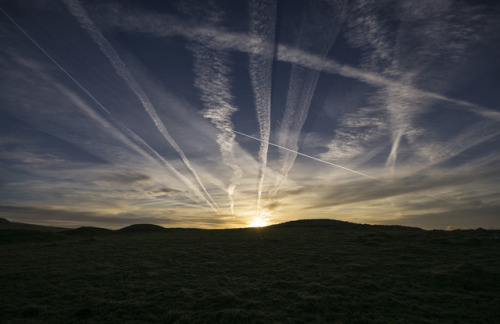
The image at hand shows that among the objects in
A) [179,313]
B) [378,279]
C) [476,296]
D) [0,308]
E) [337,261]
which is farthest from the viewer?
[337,261]

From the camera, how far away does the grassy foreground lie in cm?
1434

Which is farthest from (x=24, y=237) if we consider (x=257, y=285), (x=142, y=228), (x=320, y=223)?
(x=320, y=223)

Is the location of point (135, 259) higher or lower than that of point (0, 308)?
higher

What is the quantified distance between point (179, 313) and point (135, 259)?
1887 cm

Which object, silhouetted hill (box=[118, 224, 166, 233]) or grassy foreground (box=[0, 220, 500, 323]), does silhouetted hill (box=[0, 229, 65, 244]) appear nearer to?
silhouetted hill (box=[118, 224, 166, 233])

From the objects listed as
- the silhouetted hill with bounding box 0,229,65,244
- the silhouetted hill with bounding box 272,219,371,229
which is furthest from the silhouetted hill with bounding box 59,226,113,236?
the silhouetted hill with bounding box 272,219,371,229

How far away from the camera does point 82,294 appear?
17.9 metres

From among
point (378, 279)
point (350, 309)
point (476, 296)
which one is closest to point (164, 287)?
point (350, 309)

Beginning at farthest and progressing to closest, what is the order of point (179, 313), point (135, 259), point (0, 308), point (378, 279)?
point (135, 259) < point (378, 279) < point (0, 308) < point (179, 313)

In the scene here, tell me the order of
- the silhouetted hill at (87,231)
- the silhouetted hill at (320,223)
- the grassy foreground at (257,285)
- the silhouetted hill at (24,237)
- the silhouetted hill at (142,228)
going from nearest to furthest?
1. the grassy foreground at (257,285)
2. the silhouetted hill at (24,237)
3. the silhouetted hill at (87,231)
4. the silhouetted hill at (320,223)
5. the silhouetted hill at (142,228)

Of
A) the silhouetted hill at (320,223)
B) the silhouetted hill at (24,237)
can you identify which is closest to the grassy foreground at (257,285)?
the silhouetted hill at (24,237)

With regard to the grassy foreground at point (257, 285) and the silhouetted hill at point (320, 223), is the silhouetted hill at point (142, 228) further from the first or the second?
the silhouetted hill at point (320, 223)

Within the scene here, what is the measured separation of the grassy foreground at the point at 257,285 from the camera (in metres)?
14.3

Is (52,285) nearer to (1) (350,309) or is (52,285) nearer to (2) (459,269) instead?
(1) (350,309)
